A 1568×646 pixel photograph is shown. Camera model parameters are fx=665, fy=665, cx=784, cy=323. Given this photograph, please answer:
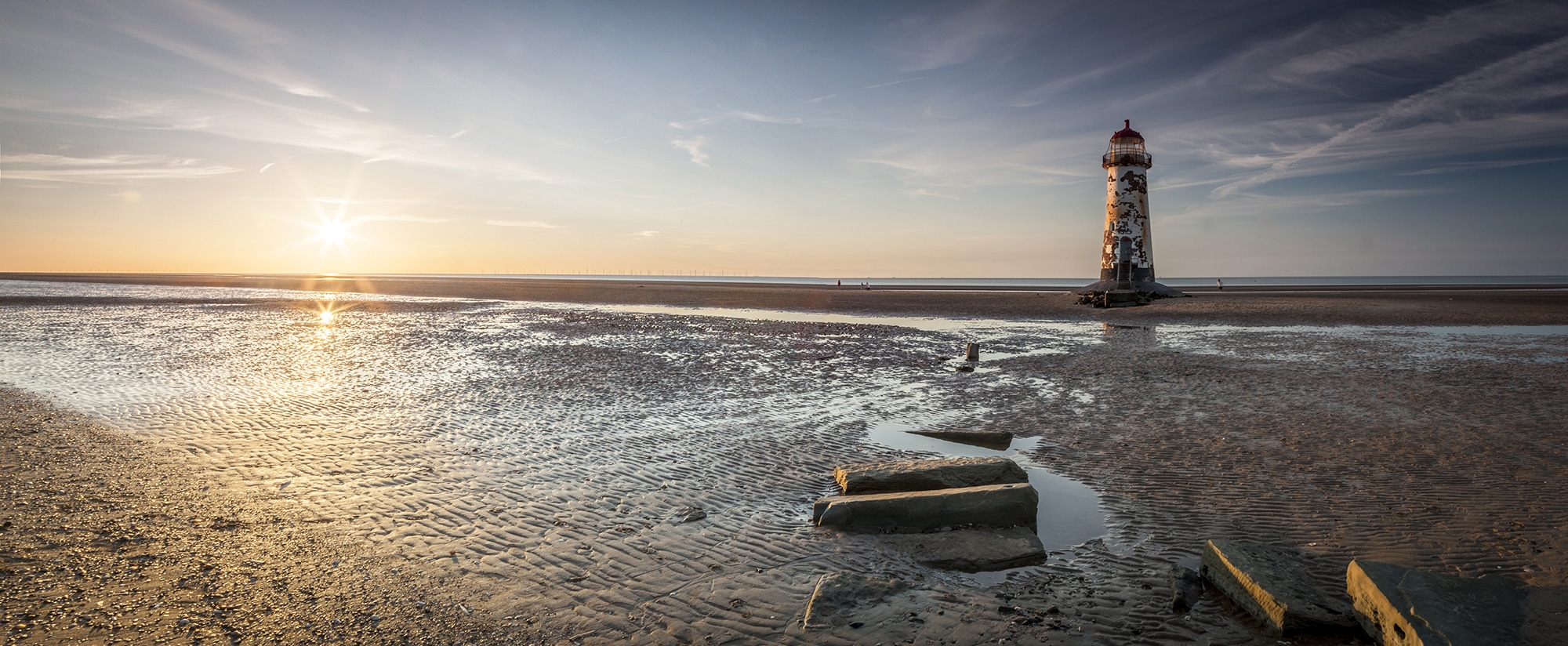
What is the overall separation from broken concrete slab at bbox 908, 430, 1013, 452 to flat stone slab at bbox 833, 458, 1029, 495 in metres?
2.37

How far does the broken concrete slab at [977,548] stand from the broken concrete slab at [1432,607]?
220 centimetres

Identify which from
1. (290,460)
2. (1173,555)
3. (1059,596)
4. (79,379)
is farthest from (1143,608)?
(79,379)

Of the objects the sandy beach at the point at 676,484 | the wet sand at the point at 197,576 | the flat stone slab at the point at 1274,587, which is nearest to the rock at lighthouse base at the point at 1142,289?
the sandy beach at the point at 676,484

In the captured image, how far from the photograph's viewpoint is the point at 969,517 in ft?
21.5

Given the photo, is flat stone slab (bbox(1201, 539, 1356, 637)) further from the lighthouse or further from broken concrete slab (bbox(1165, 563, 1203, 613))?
the lighthouse

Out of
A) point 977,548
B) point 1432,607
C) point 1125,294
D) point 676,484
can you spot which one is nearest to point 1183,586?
point 1432,607

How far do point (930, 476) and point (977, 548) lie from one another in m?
1.42

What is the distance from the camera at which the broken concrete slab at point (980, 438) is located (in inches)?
396

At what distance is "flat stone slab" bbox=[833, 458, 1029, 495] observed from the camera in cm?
733

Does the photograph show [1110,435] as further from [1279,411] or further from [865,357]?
[865,357]

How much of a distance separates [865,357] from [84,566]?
16475mm

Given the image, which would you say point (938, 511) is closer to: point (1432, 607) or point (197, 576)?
point (1432, 607)

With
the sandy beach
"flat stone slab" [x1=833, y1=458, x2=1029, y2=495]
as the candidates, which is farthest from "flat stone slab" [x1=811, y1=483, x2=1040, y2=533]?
"flat stone slab" [x1=833, y1=458, x2=1029, y2=495]

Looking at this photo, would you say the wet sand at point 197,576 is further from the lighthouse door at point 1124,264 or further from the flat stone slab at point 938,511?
the lighthouse door at point 1124,264
